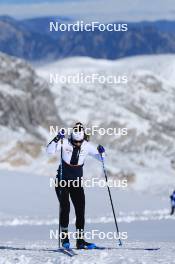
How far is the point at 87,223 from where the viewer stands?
2650cm

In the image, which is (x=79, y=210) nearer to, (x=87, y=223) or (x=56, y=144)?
(x=56, y=144)

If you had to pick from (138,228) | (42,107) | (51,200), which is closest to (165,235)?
(138,228)

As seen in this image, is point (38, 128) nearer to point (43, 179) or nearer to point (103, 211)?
point (43, 179)

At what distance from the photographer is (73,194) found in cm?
1156

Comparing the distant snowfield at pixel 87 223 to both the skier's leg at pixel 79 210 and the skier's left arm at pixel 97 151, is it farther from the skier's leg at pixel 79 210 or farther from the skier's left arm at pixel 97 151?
the skier's left arm at pixel 97 151

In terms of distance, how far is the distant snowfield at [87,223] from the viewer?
1029 cm

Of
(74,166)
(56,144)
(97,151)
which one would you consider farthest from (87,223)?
(56,144)

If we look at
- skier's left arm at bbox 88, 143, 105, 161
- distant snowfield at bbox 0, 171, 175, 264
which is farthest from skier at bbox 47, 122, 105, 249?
distant snowfield at bbox 0, 171, 175, 264

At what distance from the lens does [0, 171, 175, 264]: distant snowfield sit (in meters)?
10.3

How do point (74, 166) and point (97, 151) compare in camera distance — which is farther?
point (97, 151)

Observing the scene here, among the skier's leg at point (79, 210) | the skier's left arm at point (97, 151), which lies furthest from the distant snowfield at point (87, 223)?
the skier's left arm at point (97, 151)

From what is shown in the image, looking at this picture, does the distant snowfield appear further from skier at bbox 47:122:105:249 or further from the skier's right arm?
the skier's right arm

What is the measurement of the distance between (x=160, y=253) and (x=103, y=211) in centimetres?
2983

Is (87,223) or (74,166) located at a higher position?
(87,223)
